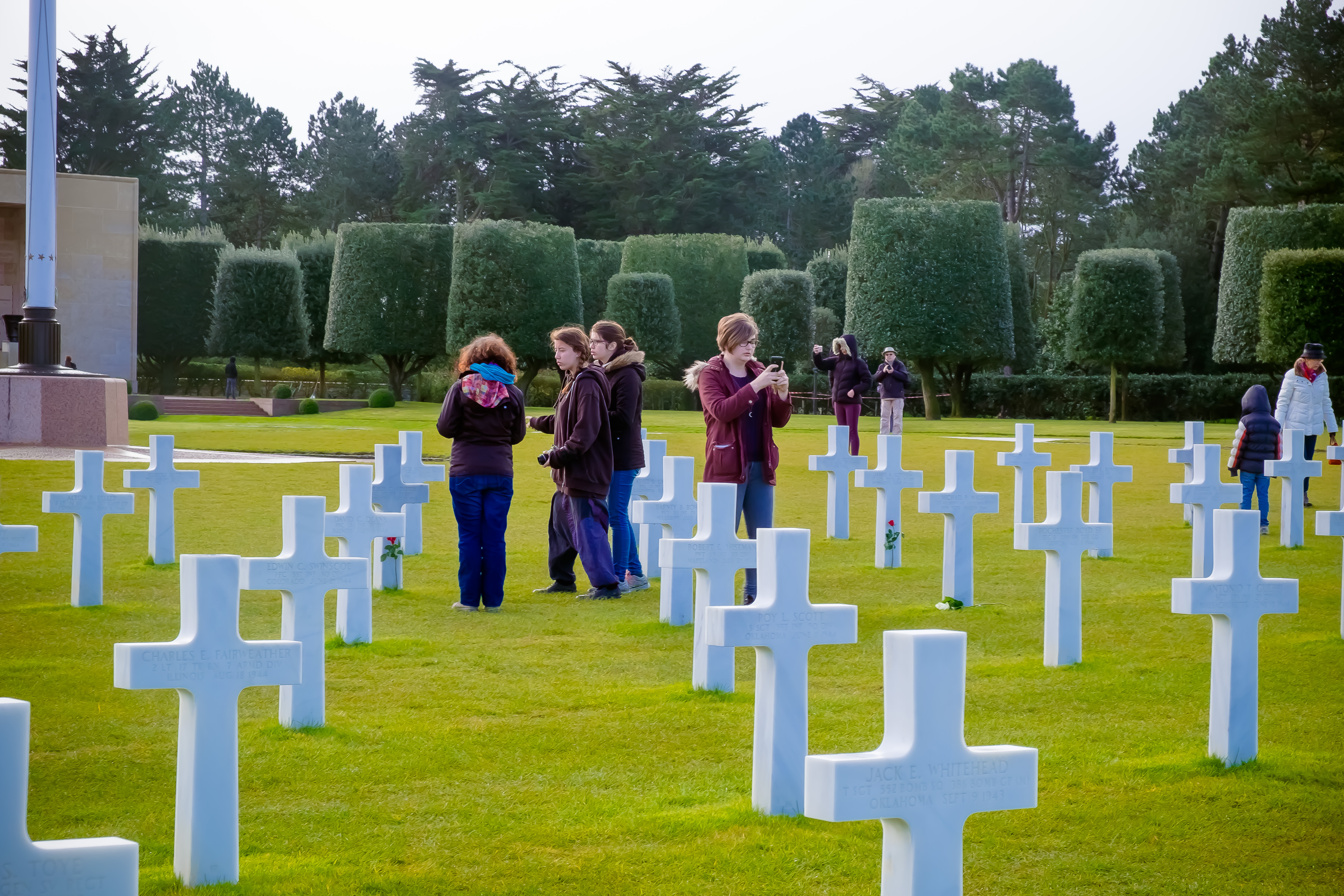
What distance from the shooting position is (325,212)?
218ft

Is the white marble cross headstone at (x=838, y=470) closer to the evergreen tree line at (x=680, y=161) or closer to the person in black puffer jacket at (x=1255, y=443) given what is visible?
the person in black puffer jacket at (x=1255, y=443)

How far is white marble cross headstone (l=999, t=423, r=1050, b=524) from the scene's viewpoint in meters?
10.6

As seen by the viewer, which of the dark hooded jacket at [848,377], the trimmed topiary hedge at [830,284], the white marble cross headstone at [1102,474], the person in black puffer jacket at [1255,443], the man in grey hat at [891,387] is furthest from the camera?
the trimmed topiary hedge at [830,284]

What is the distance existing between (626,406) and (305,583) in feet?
13.4

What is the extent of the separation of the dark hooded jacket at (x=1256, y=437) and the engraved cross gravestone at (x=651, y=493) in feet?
18.4

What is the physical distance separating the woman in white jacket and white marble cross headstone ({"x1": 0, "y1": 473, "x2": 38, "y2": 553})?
Answer: 12.1 meters

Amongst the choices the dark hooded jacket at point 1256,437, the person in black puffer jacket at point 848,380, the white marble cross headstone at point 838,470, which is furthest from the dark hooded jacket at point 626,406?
the person in black puffer jacket at point 848,380

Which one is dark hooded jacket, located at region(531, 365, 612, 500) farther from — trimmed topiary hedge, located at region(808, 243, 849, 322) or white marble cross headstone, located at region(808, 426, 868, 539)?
trimmed topiary hedge, located at region(808, 243, 849, 322)

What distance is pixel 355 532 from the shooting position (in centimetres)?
710

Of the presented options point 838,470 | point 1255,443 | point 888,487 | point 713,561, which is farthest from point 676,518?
point 1255,443

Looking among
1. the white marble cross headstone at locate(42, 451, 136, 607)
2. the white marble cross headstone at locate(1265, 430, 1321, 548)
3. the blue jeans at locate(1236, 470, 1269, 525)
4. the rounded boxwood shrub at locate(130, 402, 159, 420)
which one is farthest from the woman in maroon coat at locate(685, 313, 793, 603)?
the rounded boxwood shrub at locate(130, 402, 159, 420)

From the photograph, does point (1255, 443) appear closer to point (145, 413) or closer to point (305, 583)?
point (305, 583)

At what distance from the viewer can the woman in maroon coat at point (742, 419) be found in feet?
25.2

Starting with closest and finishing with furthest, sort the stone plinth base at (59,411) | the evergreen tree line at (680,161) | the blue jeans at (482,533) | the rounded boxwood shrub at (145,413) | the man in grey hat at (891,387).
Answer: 1. the blue jeans at (482,533)
2. the stone plinth base at (59,411)
3. the man in grey hat at (891,387)
4. the rounded boxwood shrub at (145,413)
5. the evergreen tree line at (680,161)
